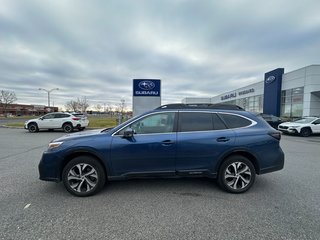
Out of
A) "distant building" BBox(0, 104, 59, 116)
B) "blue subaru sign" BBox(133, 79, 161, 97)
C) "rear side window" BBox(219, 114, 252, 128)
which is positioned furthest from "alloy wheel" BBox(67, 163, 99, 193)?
"distant building" BBox(0, 104, 59, 116)

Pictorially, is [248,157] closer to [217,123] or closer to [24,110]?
[217,123]

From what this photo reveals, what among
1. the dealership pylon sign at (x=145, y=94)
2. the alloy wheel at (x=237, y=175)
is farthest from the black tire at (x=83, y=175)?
the dealership pylon sign at (x=145, y=94)

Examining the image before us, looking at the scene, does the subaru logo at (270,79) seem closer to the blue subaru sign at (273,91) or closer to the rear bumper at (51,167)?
the blue subaru sign at (273,91)

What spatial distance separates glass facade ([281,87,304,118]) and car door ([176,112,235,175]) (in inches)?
901

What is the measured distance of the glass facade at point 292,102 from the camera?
2102 cm

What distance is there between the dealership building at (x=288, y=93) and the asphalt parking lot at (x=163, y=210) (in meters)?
20.3

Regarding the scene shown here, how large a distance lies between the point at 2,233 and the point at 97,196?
135 cm

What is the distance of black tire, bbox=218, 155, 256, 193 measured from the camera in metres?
3.59

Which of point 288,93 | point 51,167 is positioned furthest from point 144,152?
point 288,93

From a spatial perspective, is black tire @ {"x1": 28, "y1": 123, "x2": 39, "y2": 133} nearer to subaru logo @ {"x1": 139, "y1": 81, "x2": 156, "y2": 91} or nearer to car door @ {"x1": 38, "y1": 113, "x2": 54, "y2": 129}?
car door @ {"x1": 38, "y1": 113, "x2": 54, "y2": 129}

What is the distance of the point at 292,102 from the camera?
73.5 feet

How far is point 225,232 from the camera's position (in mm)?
2400

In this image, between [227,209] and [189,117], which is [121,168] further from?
[227,209]

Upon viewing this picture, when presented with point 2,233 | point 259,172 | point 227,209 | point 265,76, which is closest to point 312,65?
point 265,76
